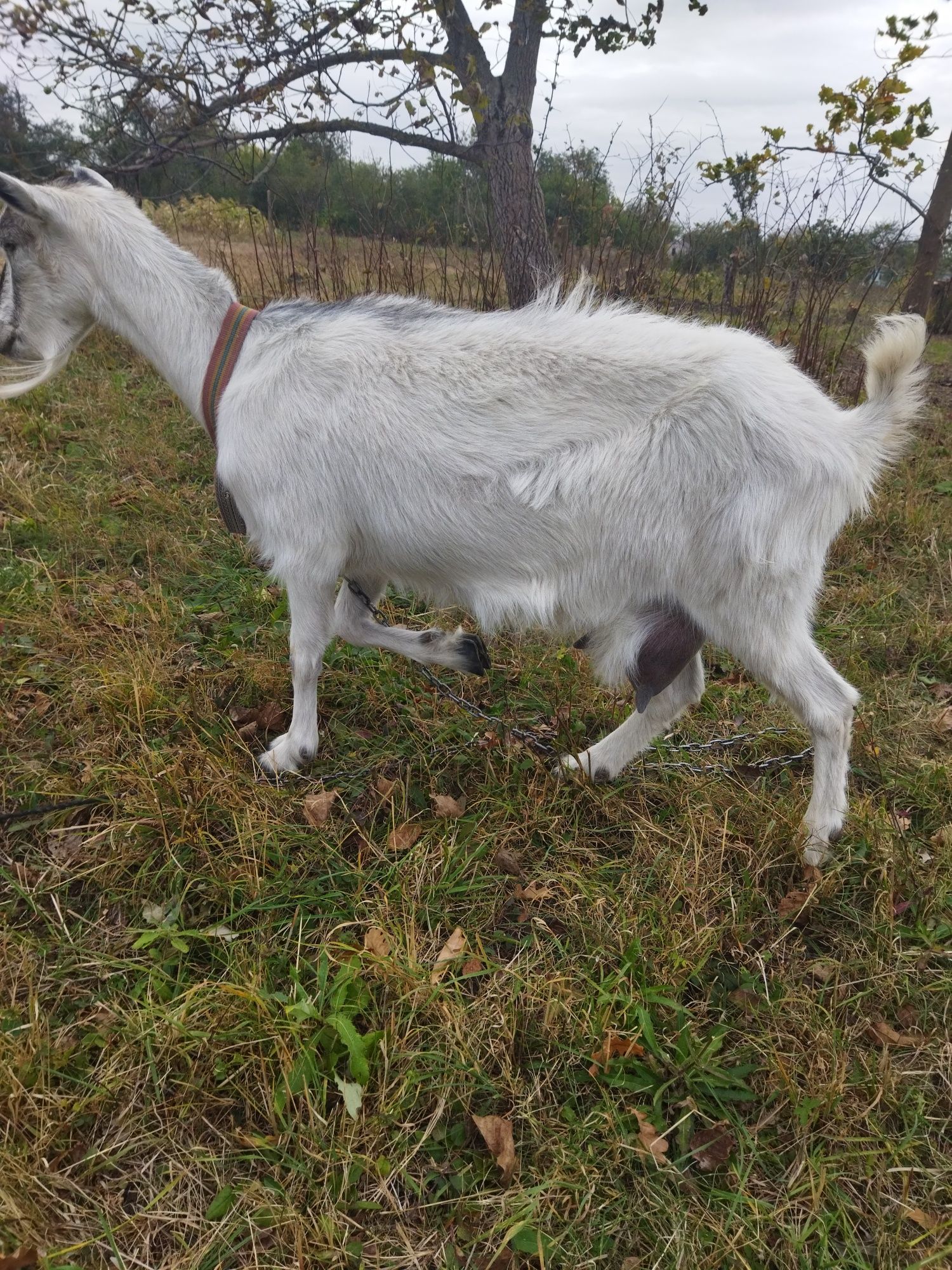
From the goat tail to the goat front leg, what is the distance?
1.75 m

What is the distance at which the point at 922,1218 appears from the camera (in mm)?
1617

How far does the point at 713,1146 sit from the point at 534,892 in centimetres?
79

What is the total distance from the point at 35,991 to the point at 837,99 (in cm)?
639

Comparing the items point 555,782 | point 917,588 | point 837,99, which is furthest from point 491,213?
point 555,782

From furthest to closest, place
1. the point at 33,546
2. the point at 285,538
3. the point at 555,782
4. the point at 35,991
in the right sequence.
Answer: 1. the point at 33,546
2. the point at 555,782
3. the point at 285,538
4. the point at 35,991

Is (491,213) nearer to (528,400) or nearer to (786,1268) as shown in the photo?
(528,400)

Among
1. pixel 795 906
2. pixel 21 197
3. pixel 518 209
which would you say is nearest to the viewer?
pixel 795 906

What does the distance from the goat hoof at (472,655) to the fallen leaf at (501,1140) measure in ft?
5.30

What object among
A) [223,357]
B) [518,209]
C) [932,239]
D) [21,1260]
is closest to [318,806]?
[21,1260]

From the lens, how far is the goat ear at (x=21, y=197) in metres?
2.41

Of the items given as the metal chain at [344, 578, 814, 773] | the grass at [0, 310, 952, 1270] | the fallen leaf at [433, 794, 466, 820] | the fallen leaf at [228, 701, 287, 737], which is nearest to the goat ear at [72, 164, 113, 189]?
the grass at [0, 310, 952, 1270]

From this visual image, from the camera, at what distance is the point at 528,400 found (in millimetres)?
2180

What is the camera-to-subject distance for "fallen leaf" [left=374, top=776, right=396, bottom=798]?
2631mm

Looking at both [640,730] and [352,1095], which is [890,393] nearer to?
[640,730]
